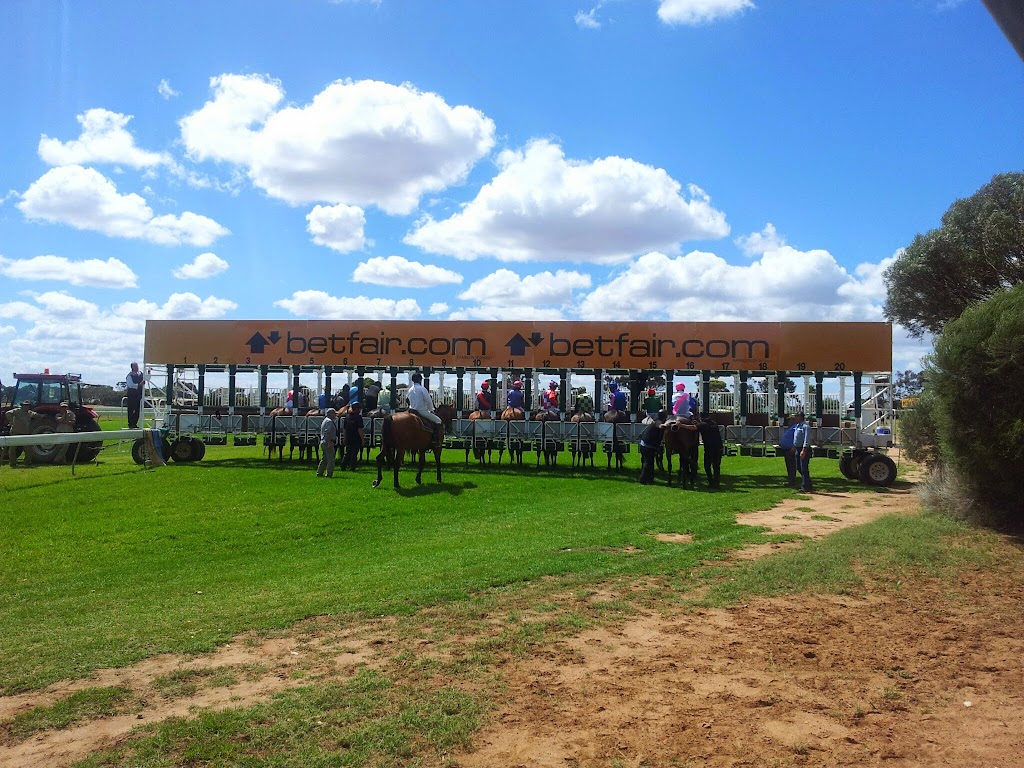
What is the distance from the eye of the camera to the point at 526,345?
841 inches

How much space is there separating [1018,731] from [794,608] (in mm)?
2498

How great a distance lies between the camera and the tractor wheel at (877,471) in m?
18.6

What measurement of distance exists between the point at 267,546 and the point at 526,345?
40.8 feet

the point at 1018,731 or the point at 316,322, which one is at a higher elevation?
the point at 316,322

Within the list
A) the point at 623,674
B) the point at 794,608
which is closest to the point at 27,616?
the point at 623,674

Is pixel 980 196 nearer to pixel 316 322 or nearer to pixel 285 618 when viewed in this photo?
pixel 316 322

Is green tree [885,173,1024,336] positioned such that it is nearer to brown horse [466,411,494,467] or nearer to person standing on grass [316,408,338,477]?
brown horse [466,411,494,467]

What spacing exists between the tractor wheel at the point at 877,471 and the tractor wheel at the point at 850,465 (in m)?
0.33

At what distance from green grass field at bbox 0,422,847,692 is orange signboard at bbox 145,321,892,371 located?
513 cm

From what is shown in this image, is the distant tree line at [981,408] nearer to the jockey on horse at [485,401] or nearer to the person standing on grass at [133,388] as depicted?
the jockey on horse at [485,401]

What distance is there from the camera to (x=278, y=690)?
4.87 meters

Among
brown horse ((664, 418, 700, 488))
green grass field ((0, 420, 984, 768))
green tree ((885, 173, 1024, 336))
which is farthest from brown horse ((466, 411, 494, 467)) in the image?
green tree ((885, 173, 1024, 336))

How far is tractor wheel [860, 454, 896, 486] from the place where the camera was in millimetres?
18609

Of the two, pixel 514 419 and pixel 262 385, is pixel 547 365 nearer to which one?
pixel 514 419
